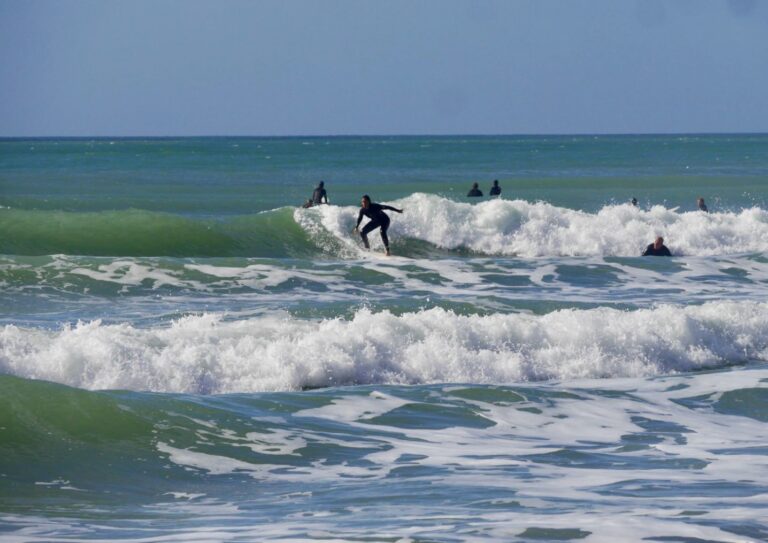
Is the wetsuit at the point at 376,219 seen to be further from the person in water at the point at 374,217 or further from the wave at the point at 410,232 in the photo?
the wave at the point at 410,232

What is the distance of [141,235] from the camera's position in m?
28.0

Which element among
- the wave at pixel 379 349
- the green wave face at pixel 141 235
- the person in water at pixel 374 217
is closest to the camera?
the wave at pixel 379 349

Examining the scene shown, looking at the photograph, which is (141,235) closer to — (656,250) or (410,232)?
(410,232)

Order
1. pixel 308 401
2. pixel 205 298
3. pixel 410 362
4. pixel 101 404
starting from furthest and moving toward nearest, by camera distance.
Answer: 1. pixel 205 298
2. pixel 410 362
3. pixel 308 401
4. pixel 101 404

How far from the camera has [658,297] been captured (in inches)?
799

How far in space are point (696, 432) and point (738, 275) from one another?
12563mm

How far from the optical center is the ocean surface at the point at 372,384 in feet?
28.5

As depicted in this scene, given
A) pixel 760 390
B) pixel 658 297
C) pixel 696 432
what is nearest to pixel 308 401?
pixel 696 432

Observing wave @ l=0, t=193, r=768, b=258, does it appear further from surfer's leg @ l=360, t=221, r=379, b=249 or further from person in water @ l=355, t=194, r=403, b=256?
person in water @ l=355, t=194, r=403, b=256

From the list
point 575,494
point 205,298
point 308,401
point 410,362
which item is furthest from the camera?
point 205,298

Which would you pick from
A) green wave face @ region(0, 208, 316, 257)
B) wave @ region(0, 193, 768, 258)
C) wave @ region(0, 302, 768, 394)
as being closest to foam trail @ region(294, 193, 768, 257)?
wave @ region(0, 193, 768, 258)

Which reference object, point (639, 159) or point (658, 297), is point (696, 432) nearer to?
point (658, 297)

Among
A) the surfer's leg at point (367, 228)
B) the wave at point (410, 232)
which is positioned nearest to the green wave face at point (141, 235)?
the wave at point (410, 232)

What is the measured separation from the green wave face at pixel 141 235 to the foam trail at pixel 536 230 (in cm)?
93
